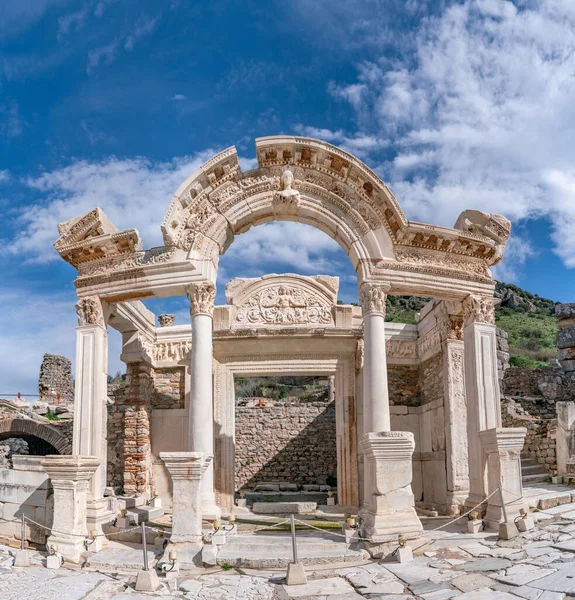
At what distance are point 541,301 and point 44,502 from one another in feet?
176

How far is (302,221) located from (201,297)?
2.53 metres

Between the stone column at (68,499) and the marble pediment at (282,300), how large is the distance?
568 cm

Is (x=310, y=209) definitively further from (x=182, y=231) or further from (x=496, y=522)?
(x=496, y=522)

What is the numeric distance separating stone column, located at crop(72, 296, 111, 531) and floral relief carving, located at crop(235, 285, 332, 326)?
368cm

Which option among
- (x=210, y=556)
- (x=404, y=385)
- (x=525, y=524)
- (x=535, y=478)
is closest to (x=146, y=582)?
(x=210, y=556)

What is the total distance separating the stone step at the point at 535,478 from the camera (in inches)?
549

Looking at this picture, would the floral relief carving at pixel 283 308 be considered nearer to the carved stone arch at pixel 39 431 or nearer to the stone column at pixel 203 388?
the stone column at pixel 203 388

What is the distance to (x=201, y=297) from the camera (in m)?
10.7

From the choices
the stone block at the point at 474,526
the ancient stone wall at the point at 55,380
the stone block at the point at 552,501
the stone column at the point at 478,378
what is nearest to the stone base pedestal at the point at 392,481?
the stone block at the point at 474,526

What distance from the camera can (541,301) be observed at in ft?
183

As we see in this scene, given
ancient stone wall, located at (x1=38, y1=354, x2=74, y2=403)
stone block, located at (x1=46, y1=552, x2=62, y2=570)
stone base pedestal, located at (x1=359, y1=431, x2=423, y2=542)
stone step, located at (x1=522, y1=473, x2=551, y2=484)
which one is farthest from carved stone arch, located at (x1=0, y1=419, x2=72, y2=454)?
stone step, located at (x1=522, y1=473, x2=551, y2=484)

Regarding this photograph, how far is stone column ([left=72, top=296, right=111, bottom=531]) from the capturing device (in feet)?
35.4

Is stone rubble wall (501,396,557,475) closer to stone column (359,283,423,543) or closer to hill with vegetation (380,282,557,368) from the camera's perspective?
stone column (359,283,423,543)

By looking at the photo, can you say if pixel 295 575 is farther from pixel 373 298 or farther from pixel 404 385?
pixel 404 385
